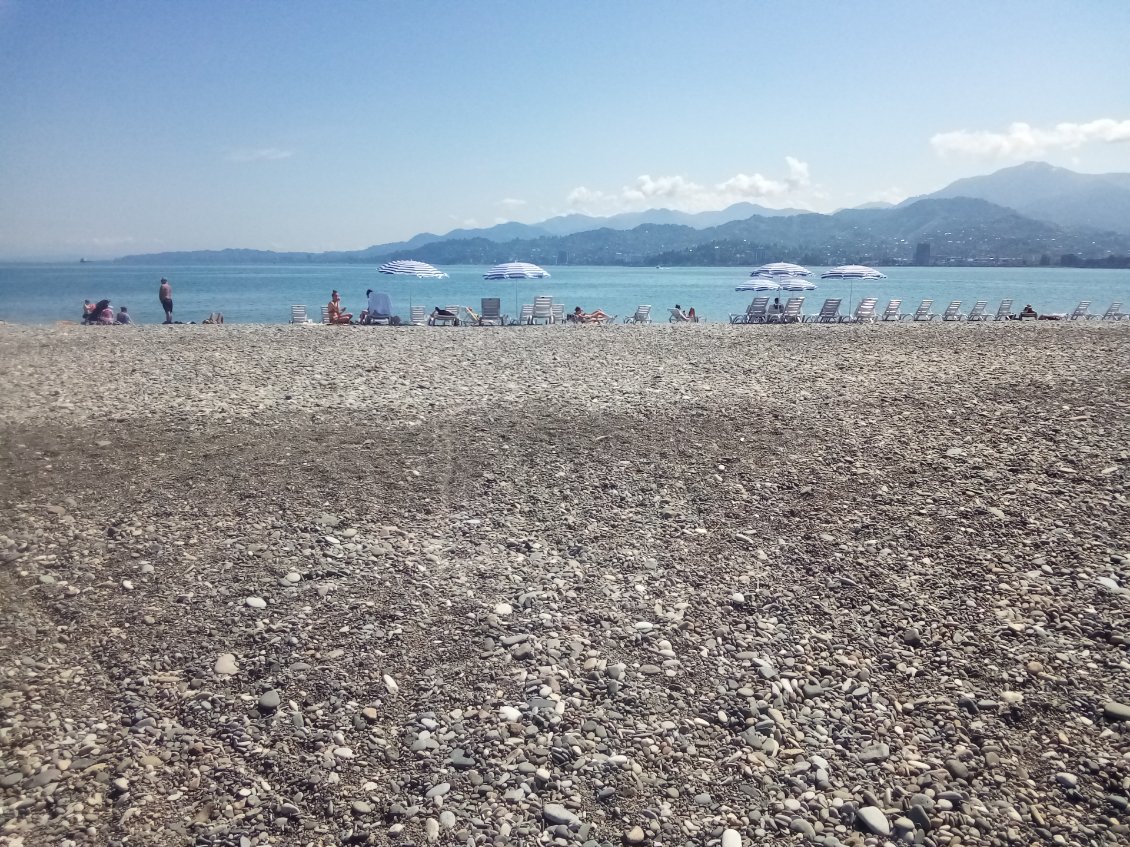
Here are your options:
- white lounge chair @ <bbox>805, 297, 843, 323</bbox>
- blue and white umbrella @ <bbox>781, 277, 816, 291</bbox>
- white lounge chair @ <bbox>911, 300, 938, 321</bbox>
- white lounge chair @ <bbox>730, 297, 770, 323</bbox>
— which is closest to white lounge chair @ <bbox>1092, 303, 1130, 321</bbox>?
white lounge chair @ <bbox>911, 300, 938, 321</bbox>

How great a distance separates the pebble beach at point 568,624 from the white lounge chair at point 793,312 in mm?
17068

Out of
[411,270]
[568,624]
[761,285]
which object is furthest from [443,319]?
[568,624]

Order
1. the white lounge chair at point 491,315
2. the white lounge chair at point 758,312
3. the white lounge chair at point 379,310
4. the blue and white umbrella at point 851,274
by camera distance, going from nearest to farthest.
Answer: the white lounge chair at point 379,310, the white lounge chair at point 491,315, the white lounge chair at point 758,312, the blue and white umbrella at point 851,274

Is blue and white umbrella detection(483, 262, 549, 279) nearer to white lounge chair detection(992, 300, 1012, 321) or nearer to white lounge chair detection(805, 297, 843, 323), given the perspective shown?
white lounge chair detection(805, 297, 843, 323)

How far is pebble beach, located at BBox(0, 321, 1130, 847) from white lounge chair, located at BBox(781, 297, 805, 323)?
56.0ft

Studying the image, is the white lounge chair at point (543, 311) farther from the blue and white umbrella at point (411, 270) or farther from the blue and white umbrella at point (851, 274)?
the blue and white umbrella at point (851, 274)

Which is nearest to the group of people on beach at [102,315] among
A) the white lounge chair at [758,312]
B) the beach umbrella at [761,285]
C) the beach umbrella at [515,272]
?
the beach umbrella at [515,272]

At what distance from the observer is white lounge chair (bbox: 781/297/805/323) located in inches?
1059

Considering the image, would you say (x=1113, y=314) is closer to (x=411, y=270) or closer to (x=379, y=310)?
(x=411, y=270)

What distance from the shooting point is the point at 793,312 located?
2691 centimetres

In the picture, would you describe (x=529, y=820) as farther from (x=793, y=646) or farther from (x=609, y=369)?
(x=609, y=369)

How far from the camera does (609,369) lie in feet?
45.4

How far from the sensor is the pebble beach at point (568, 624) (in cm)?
383

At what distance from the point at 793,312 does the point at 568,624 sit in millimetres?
23690
